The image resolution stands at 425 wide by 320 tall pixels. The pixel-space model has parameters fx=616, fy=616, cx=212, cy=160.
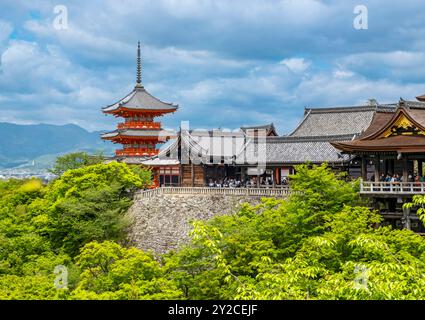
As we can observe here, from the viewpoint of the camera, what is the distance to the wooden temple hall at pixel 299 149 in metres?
32.8

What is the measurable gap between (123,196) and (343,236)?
19910mm

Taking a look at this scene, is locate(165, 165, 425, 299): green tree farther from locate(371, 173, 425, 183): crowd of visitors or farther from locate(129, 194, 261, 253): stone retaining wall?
locate(129, 194, 261, 253): stone retaining wall

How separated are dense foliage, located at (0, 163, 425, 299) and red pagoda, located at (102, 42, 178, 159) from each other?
15.8 meters

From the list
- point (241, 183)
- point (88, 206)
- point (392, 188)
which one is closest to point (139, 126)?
point (241, 183)

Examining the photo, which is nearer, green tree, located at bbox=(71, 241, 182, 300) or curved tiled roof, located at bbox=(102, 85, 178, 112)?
green tree, located at bbox=(71, 241, 182, 300)

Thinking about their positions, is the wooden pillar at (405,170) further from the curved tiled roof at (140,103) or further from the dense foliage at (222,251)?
the curved tiled roof at (140,103)

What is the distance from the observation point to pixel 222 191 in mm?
39281

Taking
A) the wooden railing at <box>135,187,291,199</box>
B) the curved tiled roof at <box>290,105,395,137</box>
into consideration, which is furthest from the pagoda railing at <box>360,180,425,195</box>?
the curved tiled roof at <box>290,105,395,137</box>

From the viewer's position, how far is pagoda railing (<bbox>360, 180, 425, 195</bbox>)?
31.2 metres

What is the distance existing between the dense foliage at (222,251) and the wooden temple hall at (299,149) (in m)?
2.39

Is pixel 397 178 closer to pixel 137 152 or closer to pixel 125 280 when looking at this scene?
pixel 125 280

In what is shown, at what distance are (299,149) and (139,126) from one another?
73.9 feet
